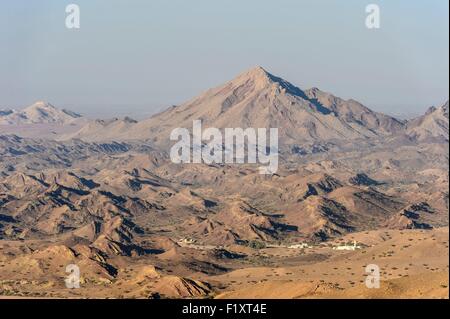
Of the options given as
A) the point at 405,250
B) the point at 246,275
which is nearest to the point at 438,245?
the point at 405,250

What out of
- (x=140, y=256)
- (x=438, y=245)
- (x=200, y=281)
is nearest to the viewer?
(x=200, y=281)

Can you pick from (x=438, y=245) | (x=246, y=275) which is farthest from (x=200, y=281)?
(x=438, y=245)
